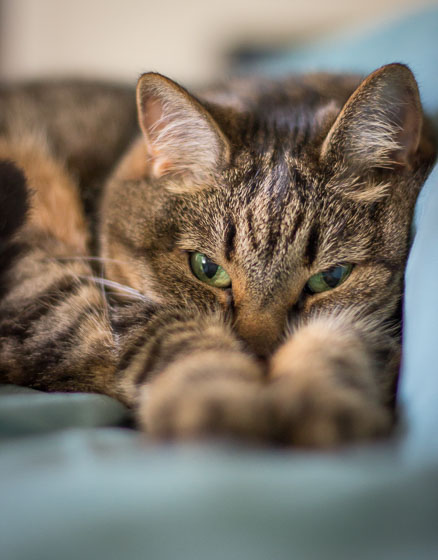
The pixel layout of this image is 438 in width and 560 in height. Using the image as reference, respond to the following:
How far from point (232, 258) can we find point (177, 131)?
305 millimetres

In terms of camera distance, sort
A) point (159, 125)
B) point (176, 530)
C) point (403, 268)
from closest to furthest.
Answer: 1. point (176, 530)
2. point (403, 268)
3. point (159, 125)

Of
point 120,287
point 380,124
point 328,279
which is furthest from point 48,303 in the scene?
point 380,124

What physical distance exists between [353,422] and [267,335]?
0.92 feet

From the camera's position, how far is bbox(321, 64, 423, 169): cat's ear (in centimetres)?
79

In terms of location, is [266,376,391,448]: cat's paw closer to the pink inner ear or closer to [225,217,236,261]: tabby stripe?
[225,217,236,261]: tabby stripe

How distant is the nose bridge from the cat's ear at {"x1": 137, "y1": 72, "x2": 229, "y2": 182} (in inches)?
11.2

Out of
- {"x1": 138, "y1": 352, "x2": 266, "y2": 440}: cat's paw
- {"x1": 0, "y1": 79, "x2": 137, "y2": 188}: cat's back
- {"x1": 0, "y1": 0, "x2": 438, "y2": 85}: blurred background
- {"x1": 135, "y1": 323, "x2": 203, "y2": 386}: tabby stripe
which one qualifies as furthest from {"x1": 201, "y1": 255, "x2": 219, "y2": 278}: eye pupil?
{"x1": 0, "y1": 0, "x2": 438, "y2": 85}: blurred background

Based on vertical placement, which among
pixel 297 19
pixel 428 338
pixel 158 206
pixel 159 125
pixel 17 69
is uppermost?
pixel 297 19

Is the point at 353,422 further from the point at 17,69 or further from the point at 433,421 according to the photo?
the point at 17,69

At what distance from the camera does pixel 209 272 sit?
0.87 metres

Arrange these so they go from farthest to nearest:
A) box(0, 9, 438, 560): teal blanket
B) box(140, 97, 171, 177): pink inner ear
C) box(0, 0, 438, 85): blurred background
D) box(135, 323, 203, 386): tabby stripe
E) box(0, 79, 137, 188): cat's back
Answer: box(0, 0, 438, 85): blurred background → box(0, 79, 137, 188): cat's back → box(140, 97, 171, 177): pink inner ear → box(135, 323, 203, 386): tabby stripe → box(0, 9, 438, 560): teal blanket

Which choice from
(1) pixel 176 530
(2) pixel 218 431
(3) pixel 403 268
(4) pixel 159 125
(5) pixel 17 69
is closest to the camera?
(1) pixel 176 530

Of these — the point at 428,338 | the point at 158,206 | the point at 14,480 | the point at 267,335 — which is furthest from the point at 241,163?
the point at 14,480

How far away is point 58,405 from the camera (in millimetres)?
721
